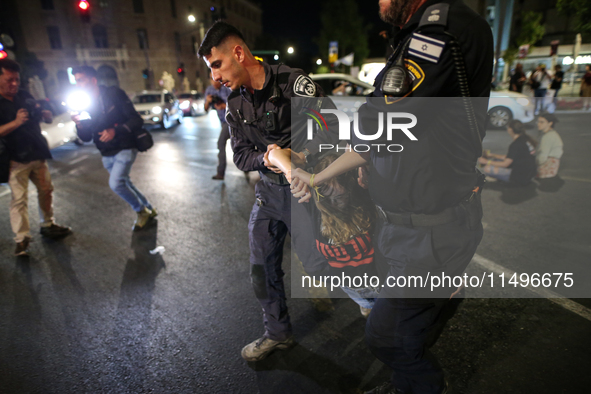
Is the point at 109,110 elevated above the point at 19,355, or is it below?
above

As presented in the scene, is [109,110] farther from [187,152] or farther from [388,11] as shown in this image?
[187,152]

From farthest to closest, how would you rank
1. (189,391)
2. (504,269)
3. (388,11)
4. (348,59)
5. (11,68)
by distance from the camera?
1. (348,59)
2. (11,68)
3. (504,269)
4. (189,391)
5. (388,11)

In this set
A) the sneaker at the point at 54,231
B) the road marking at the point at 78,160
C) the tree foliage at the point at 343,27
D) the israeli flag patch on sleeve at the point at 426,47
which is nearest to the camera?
the israeli flag patch on sleeve at the point at 426,47

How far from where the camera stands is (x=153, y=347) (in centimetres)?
242

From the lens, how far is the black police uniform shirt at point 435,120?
123 centimetres

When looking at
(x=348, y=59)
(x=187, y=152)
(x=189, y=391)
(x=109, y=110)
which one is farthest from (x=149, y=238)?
(x=348, y=59)

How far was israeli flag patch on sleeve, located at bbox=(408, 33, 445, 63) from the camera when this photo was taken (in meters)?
1.21

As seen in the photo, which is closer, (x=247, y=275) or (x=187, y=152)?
(x=247, y=275)

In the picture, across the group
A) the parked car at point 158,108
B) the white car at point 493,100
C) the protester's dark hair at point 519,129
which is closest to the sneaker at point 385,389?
the protester's dark hair at point 519,129

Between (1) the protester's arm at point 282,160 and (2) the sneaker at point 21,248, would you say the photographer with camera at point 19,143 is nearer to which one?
(2) the sneaker at point 21,248

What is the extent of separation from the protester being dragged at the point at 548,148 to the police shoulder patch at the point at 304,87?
14.6ft

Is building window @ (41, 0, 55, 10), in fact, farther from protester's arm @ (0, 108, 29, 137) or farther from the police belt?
the police belt

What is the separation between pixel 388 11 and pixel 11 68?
4180mm

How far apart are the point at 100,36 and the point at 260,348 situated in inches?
1767
